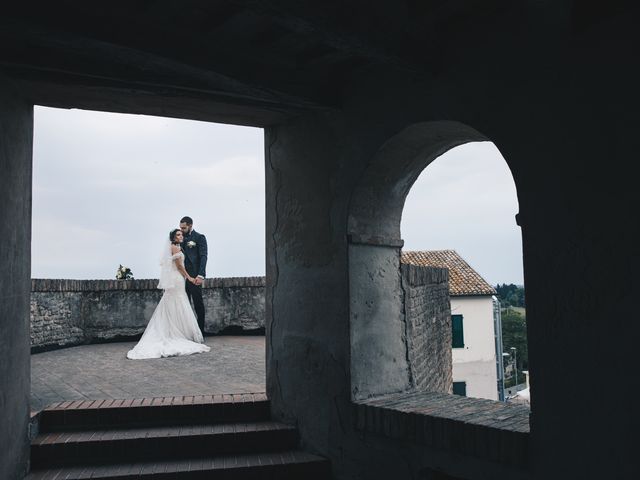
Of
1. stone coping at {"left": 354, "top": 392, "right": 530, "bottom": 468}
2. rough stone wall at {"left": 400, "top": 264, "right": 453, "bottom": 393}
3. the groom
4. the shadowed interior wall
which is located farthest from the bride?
stone coping at {"left": 354, "top": 392, "right": 530, "bottom": 468}

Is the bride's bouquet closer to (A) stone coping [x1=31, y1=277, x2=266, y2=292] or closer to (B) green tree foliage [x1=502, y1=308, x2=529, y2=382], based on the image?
(A) stone coping [x1=31, y1=277, x2=266, y2=292]

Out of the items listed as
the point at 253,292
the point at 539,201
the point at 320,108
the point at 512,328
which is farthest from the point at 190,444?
the point at 512,328

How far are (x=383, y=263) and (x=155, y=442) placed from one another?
230 cm

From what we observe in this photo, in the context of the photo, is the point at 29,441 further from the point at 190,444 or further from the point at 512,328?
the point at 512,328

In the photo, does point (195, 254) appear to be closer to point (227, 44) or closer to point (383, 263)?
point (383, 263)

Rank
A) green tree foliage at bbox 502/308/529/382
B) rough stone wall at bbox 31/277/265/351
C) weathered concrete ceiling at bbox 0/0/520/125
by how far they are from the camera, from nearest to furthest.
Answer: weathered concrete ceiling at bbox 0/0/520/125, rough stone wall at bbox 31/277/265/351, green tree foliage at bbox 502/308/529/382

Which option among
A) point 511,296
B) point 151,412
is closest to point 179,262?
point 151,412

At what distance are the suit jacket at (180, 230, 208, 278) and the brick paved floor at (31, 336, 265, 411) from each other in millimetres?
1283

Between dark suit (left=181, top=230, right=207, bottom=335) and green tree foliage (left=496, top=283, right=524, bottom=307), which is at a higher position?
dark suit (left=181, top=230, right=207, bottom=335)

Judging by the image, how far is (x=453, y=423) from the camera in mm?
3385

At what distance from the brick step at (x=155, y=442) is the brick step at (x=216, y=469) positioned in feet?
0.26

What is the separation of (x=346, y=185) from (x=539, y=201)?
165 cm

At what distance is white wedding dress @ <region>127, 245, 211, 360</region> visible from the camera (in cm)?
852

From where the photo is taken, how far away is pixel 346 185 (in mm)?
4320
